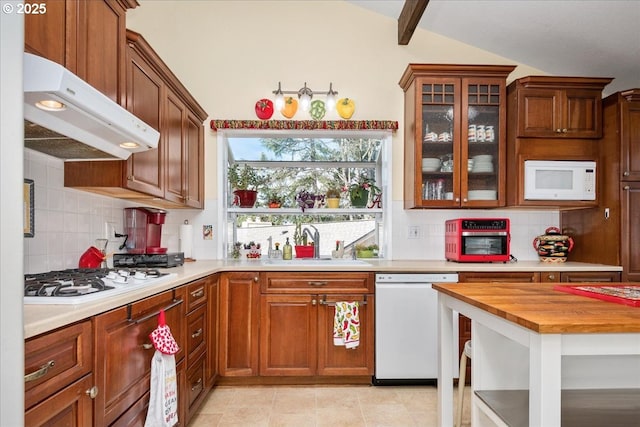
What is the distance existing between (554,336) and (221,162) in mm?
2996

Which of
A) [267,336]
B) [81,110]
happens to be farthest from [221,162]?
[81,110]

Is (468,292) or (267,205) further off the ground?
(267,205)

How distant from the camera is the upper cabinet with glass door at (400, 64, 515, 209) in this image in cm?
326

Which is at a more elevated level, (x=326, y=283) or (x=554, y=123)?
(x=554, y=123)

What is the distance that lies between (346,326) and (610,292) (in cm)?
162

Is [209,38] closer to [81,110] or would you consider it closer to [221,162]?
[221,162]

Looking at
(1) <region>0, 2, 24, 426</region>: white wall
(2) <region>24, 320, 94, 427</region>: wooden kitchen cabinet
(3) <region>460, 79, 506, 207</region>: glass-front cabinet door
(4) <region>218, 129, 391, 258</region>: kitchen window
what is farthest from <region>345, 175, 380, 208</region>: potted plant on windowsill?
(1) <region>0, 2, 24, 426</region>: white wall

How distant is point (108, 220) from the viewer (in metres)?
2.59

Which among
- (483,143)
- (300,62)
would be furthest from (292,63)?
(483,143)

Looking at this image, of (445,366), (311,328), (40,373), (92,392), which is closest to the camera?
(40,373)

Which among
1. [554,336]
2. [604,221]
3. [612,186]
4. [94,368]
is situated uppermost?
[612,186]

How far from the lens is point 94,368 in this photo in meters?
1.33

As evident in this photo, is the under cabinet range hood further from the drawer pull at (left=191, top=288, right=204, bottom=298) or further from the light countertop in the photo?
the drawer pull at (left=191, top=288, right=204, bottom=298)

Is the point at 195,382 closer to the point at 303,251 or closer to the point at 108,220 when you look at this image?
the point at 108,220
